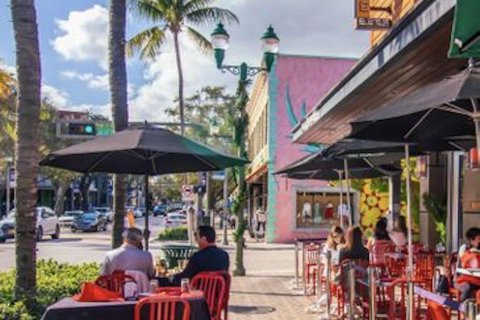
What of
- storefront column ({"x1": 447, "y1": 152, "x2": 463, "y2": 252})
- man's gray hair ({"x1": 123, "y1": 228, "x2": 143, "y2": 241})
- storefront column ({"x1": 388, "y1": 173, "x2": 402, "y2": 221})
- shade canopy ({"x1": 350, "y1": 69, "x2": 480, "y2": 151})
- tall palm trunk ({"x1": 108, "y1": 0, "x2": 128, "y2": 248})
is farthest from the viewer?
storefront column ({"x1": 388, "y1": 173, "x2": 402, "y2": 221})

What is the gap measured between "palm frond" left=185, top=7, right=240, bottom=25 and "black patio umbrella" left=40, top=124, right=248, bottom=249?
1579 cm

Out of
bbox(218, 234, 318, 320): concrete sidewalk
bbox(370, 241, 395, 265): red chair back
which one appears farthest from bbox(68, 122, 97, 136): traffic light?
bbox(370, 241, 395, 265): red chair back

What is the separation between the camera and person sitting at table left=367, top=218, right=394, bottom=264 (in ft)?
37.3

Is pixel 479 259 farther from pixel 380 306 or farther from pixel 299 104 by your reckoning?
pixel 299 104

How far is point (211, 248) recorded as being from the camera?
23.9 ft

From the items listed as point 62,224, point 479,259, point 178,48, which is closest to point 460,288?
point 479,259

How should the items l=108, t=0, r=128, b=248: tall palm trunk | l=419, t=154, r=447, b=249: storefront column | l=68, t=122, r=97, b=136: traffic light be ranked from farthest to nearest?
l=68, t=122, r=97, b=136: traffic light < l=419, t=154, r=447, b=249: storefront column < l=108, t=0, r=128, b=248: tall palm trunk

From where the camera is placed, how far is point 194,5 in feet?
82.4

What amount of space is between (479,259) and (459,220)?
8.28 meters

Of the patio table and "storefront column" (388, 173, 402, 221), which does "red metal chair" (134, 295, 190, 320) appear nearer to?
the patio table

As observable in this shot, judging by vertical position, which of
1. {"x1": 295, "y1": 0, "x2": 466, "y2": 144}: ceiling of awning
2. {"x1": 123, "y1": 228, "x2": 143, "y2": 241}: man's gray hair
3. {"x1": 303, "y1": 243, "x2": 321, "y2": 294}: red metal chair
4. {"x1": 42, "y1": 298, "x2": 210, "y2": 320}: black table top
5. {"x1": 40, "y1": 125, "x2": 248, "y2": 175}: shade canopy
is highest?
{"x1": 295, "y1": 0, "x2": 466, "y2": 144}: ceiling of awning

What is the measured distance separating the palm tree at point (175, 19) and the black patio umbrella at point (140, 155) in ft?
46.0

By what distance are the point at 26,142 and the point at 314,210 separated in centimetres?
2370

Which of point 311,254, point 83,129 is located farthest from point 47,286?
point 83,129
